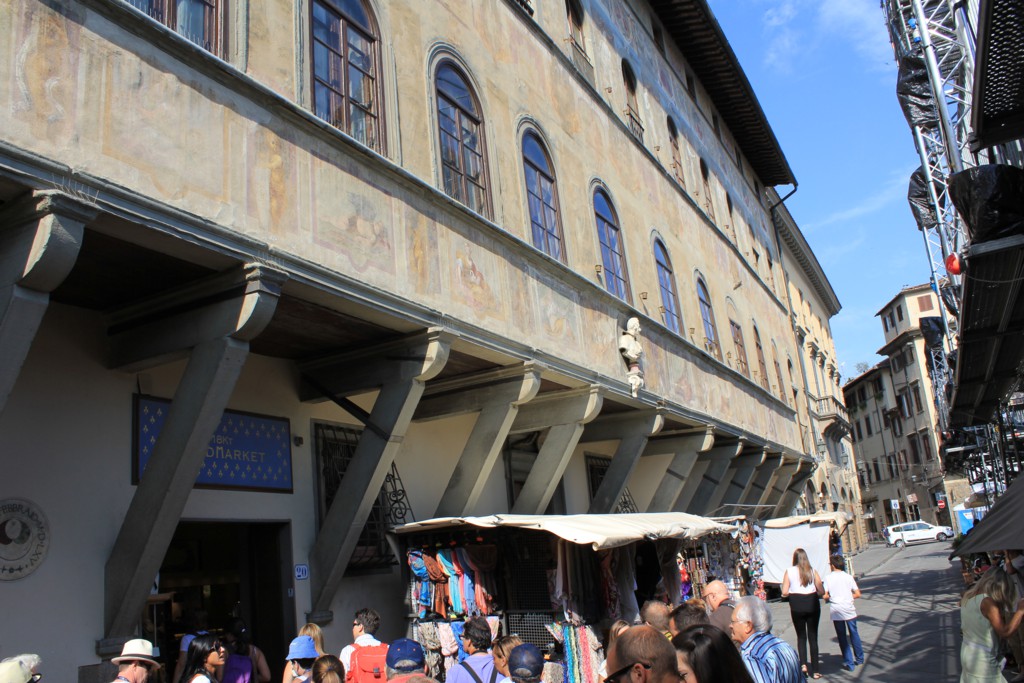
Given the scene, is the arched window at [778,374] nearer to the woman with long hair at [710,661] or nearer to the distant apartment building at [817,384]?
the distant apartment building at [817,384]

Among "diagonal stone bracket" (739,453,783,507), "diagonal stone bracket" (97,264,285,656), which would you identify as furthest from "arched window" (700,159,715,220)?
"diagonal stone bracket" (97,264,285,656)

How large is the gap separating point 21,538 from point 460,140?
608cm

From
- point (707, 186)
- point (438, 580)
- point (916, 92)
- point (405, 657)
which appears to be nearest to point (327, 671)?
point (405, 657)

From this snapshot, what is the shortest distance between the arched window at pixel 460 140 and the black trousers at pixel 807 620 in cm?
597

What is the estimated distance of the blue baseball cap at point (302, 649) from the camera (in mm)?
6402

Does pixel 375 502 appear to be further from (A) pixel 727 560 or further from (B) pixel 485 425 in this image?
(A) pixel 727 560

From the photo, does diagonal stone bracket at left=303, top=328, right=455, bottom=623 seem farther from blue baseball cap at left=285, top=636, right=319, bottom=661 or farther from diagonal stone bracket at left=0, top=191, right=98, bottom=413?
diagonal stone bracket at left=0, top=191, right=98, bottom=413

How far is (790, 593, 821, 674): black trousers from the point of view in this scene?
10359 mm

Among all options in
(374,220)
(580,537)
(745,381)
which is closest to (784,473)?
(745,381)

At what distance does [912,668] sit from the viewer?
10.6m

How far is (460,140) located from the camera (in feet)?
32.7

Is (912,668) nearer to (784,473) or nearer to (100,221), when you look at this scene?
(100,221)

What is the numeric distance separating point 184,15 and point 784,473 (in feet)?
67.7

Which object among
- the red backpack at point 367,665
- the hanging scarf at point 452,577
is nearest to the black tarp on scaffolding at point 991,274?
the hanging scarf at point 452,577
